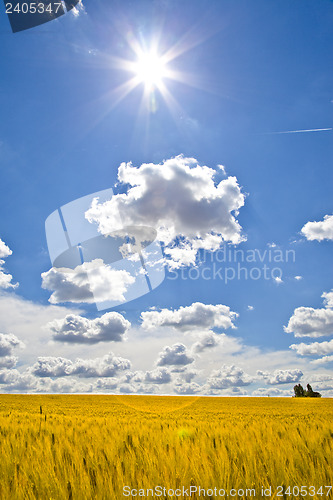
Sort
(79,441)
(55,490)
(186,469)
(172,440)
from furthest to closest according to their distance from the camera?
(79,441)
(172,440)
(186,469)
(55,490)

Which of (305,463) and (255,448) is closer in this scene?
(305,463)

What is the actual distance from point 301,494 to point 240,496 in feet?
1.50

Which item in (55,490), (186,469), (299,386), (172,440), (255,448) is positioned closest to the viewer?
(55,490)

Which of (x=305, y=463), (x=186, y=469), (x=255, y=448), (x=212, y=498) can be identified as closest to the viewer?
(x=212, y=498)

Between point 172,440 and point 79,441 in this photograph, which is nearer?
point 172,440

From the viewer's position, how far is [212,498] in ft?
7.12

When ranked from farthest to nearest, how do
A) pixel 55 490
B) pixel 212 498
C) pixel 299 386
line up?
pixel 299 386
pixel 55 490
pixel 212 498

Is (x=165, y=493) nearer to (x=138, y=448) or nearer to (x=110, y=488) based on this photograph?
(x=110, y=488)

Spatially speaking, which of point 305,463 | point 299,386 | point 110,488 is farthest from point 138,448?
point 299,386

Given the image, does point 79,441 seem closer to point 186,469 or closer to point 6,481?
point 6,481

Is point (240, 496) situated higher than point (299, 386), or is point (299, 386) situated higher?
point (240, 496)

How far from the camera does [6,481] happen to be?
2.61 meters

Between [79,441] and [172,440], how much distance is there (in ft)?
4.20

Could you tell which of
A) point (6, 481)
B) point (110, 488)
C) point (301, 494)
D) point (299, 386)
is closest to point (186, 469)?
point (110, 488)
